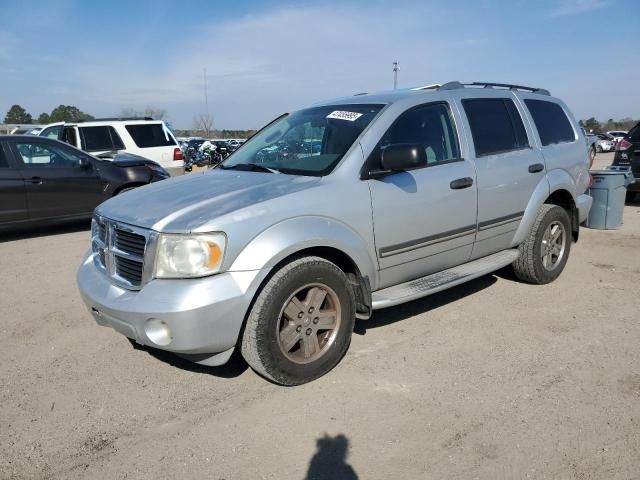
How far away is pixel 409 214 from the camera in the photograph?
3.70 m

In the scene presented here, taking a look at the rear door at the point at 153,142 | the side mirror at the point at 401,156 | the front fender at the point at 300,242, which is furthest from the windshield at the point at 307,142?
the rear door at the point at 153,142

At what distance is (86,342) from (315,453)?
2300 mm

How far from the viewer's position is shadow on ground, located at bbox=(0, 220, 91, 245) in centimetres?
792

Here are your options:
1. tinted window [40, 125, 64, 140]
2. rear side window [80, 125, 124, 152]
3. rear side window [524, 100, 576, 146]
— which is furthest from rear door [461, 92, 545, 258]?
→ tinted window [40, 125, 64, 140]

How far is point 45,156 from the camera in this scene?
316 inches

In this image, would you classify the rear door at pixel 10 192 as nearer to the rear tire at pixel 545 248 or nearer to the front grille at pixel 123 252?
the front grille at pixel 123 252

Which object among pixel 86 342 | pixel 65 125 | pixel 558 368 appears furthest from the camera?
pixel 65 125

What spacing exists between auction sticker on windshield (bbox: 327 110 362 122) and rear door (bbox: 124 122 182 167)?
29.1ft

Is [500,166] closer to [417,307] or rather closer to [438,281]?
[438,281]

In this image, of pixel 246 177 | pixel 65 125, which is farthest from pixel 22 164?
pixel 246 177

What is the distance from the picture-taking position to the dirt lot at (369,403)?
8.48 feet

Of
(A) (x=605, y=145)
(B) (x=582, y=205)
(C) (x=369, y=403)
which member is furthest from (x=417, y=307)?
(A) (x=605, y=145)

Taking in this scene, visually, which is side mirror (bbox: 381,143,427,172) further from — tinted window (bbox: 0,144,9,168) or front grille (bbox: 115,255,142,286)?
tinted window (bbox: 0,144,9,168)

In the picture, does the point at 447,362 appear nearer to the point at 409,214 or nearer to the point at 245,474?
the point at 409,214
